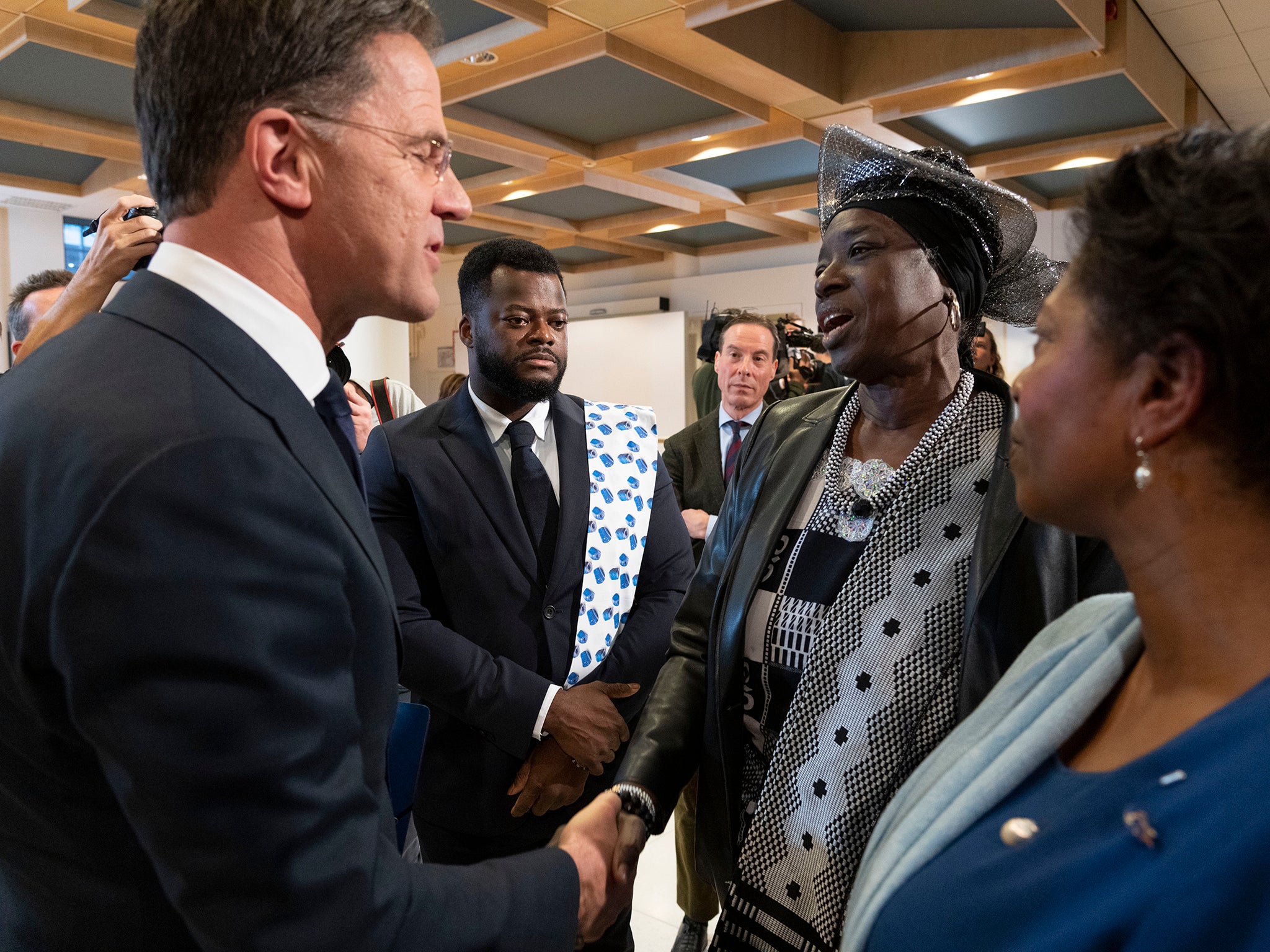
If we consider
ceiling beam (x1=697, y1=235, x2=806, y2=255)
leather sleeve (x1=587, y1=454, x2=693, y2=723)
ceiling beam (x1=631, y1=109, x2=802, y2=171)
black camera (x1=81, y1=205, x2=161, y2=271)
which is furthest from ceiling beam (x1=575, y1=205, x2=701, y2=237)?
black camera (x1=81, y1=205, x2=161, y2=271)

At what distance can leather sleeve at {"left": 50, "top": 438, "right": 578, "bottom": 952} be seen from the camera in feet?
2.23

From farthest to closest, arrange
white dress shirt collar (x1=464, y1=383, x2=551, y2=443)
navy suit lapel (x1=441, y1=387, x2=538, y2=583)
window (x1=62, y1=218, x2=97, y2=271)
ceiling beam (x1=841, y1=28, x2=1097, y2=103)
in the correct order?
window (x1=62, y1=218, x2=97, y2=271) → ceiling beam (x1=841, y1=28, x2=1097, y2=103) → white dress shirt collar (x1=464, y1=383, x2=551, y2=443) → navy suit lapel (x1=441, y1=387, x2=538, y2=583)

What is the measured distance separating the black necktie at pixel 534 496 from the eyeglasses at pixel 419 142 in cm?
100

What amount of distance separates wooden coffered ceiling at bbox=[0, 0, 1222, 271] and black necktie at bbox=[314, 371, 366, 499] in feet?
10.6

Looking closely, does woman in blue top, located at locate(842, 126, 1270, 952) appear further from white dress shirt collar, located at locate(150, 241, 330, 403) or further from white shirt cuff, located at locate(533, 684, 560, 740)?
white shirt cuff, located at locate(533, 684, 560, 740)

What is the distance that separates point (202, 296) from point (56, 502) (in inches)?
9.5

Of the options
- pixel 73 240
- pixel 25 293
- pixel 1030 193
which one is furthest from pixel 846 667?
pixel 73 240

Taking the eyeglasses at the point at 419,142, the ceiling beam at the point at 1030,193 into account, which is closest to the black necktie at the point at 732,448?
the eyeglasses at the point at 419,142

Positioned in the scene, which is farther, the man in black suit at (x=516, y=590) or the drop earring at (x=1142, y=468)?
the man in black suit at (x=516, y=590)

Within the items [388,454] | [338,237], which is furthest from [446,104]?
[338,237]

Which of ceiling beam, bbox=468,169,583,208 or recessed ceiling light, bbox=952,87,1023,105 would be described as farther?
ceiling beam, bbox=468,169,583,208

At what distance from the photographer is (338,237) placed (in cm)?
93

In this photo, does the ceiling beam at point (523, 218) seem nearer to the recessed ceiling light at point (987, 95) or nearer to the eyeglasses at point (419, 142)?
the recessed ceiling light at point (987, 95)

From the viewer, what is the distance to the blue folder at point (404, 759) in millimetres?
1681
